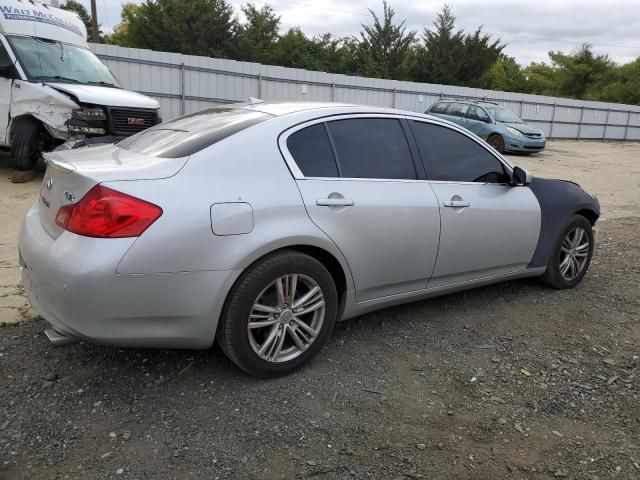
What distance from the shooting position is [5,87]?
8.28 m

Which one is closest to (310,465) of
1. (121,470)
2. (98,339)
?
(121,470)

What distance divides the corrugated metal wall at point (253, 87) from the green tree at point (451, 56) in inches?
453

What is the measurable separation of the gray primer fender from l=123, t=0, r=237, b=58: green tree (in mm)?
30332

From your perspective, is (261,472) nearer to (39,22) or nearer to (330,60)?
(39,22)

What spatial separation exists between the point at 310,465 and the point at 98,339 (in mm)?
1171

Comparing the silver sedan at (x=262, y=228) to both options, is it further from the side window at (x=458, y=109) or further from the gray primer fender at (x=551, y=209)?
the side window at (x=458, y=109)

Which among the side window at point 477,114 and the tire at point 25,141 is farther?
the side window at point 477,114

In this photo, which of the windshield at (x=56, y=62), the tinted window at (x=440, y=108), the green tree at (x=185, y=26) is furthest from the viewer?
the green tree at (x=185, y=26)

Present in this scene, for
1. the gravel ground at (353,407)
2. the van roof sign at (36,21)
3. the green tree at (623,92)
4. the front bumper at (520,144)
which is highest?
the green tree at (623,92)

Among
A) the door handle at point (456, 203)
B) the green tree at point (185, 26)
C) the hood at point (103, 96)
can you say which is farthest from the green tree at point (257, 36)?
the door handle at point (456, 203)

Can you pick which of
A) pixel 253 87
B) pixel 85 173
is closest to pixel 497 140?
pixel 253 87

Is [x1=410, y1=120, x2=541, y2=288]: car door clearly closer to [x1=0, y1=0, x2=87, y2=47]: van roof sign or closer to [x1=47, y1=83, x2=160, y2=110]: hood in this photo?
[x1=47, y1=83, x2=160, y2=110]: hood

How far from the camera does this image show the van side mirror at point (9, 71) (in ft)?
26.9

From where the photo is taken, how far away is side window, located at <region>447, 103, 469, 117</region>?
58.4ft
